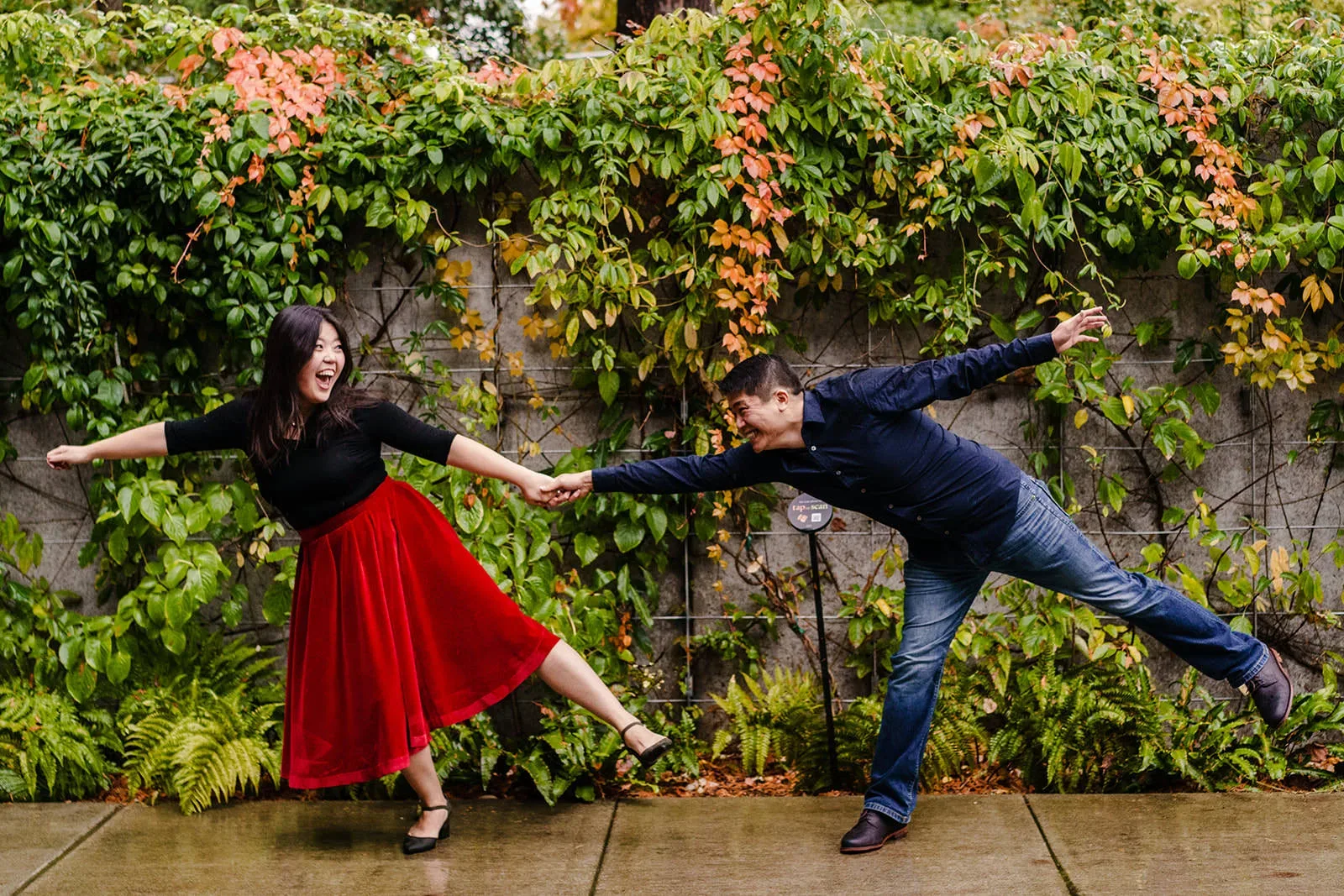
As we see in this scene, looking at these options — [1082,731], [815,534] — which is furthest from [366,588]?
[1082,731]

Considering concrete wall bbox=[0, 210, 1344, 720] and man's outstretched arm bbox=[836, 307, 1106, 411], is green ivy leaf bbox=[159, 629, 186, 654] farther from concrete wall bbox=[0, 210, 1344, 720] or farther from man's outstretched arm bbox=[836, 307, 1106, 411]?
man's outstretched arm bbox=[836, 307, 1106, 411]

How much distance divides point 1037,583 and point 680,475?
1221mm

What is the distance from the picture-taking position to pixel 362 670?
4.07 meters

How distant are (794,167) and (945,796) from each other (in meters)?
2.43

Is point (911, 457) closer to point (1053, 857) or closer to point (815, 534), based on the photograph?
point (815, 534)

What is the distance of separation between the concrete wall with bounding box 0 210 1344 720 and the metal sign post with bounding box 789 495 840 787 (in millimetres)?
539

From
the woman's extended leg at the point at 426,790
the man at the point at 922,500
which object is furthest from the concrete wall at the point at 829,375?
the woman's extended leg at the point at 426,790

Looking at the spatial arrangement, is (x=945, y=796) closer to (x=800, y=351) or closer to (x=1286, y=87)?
(x=800, y=351)

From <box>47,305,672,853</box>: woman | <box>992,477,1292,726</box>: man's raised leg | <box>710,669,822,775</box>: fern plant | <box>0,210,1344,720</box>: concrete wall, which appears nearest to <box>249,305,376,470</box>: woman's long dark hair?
<box>47,305,672,853</box>: woman

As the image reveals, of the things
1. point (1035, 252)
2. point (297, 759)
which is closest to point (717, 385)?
point (1035, 252)

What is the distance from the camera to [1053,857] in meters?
3.95

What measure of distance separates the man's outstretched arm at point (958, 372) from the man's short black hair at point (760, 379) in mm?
169

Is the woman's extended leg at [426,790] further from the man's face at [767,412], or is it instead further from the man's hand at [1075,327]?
the man's hand at [1075,327]

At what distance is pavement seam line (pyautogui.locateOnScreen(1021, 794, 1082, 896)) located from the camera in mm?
3689
